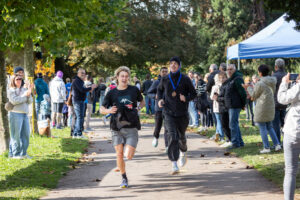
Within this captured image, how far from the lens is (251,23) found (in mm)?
47281

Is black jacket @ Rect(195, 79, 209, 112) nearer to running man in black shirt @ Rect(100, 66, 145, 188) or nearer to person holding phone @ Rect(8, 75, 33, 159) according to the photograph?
person holding phone @ Rect(8, 75, 33, 159)

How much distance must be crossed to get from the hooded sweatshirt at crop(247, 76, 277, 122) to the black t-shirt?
3592 mm

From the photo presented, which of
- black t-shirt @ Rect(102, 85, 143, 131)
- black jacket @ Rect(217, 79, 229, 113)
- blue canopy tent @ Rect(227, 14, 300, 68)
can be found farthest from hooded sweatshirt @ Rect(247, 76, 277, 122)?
black t-shirt @ Rect(102, 85, 143, 131)

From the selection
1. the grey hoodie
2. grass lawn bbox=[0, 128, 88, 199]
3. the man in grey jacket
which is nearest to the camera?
the grey hoodie

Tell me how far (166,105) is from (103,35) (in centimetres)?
490

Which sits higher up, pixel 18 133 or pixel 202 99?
pixel 202 99

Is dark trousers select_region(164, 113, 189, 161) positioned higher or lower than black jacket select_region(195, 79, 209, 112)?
lower

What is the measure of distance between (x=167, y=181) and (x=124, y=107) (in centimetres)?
144

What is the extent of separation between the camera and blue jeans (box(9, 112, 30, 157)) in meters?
10.2

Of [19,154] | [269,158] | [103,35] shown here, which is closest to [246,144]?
[269,158]

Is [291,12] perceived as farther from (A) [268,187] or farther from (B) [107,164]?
(B) [107,164]

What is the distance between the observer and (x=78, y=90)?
13.9 m

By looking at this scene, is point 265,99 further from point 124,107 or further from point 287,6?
point 124,107

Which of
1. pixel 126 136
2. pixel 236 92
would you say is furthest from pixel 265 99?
pixel 126 136
